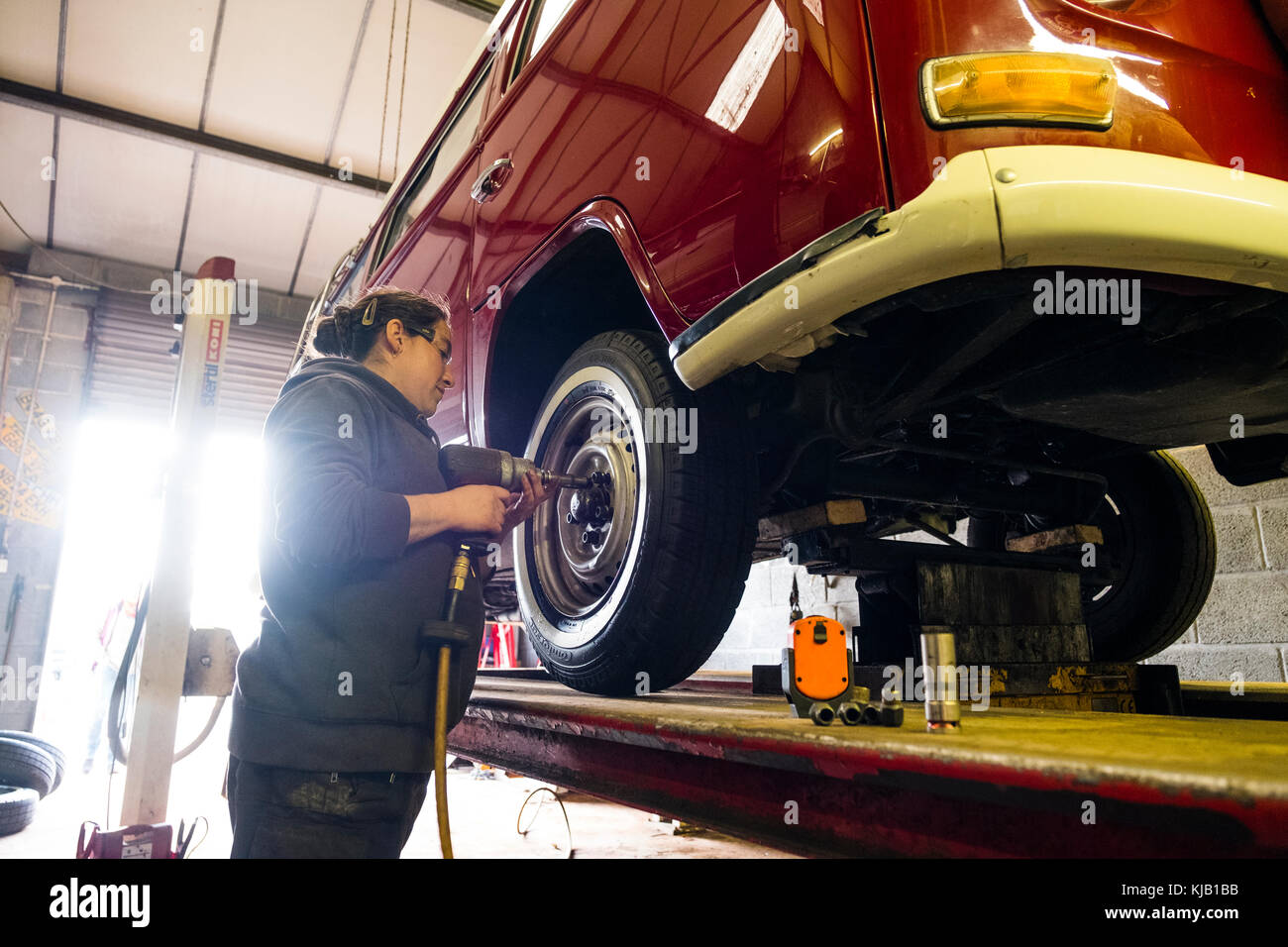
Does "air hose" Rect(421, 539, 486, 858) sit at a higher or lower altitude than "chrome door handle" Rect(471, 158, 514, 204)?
lower

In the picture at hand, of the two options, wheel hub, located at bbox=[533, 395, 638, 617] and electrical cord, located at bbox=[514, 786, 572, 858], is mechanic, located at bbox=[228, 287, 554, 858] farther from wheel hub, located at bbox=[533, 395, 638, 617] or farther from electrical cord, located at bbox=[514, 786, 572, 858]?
electrical cord, located at bbox=[514, 786, 572, 858]

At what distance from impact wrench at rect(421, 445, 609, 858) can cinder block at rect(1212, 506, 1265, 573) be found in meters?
2.69

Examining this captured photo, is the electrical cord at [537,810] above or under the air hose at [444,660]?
under

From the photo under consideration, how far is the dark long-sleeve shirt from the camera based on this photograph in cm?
117

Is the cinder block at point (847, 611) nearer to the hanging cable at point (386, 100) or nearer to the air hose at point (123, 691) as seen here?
the air hose at point (123, 691)

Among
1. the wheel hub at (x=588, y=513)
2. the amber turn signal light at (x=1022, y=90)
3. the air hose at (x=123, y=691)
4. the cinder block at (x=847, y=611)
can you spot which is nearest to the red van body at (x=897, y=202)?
the amber turn signal light at (x=1022, y=90)

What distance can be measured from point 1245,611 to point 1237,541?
27 cm

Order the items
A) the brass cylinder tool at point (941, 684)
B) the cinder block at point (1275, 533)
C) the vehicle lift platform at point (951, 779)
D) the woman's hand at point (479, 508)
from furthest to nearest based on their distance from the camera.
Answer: the cinder block at point (1275, 533)
the woman's hand at point (479, 508)
the brass cylinder tool at point (941, 684)
the vehicle lift platform at point (951, 779)

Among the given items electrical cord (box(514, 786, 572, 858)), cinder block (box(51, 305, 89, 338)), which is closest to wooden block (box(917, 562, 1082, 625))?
electrical cord (box(514, 786, 572, 858))

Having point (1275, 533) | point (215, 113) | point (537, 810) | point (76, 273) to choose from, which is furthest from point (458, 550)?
point (76, 273)

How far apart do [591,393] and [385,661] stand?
70 centimetres

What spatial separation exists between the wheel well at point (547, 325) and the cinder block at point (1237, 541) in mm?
2483

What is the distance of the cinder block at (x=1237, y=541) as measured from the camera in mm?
2867

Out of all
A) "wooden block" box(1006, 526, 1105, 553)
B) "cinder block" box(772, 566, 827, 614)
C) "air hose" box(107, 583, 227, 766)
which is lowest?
"air hose" box(107, 583, 227, 766)
